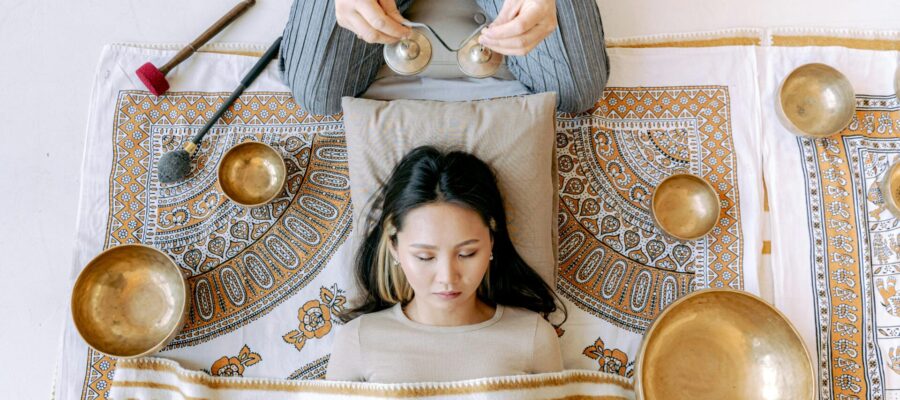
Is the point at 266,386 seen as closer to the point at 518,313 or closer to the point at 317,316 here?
the point at 317,316

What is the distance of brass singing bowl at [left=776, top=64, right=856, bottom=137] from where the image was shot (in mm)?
1777

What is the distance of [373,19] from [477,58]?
10.9 inches

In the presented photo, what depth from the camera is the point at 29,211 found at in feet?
5.88

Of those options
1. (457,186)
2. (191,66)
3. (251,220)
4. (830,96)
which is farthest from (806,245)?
(191,66)

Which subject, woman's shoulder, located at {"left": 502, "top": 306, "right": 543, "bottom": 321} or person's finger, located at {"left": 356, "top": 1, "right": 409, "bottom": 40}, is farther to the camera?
woman's shoulder, located at {"left": 502, "top": 306, "right": 543, "bottom": 321}

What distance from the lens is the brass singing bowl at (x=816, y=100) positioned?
1777 mm

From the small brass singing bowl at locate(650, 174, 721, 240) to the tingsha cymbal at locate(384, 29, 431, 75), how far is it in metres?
0.81

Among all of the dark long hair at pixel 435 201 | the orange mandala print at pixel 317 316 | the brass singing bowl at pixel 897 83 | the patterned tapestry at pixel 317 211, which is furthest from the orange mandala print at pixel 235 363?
the brass singing bowl at pixel 897 83

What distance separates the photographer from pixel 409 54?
4.41ft

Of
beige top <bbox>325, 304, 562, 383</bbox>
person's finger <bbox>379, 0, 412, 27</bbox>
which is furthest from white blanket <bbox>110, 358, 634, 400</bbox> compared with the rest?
person's finger <bbox>379, 0, 412, 27</bbox>

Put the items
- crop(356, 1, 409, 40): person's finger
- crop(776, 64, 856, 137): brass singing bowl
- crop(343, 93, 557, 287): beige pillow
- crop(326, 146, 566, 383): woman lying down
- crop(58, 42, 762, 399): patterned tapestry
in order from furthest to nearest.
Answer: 1. crop(776, 64, 856, 137): brass singing bowl
2. crop(58, 42, 762, 399): patterned tapestry
3. crop(343, 93, 557, 287): beige pillow
4. crop(326, 146, 566, 383): woman lying down
5. crop(356, 1, 409, 40): person's finger

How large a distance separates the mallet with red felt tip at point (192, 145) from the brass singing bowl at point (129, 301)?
0.23m

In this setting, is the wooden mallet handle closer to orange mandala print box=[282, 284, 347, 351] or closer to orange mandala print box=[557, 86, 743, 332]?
orange mandala print box=[282, 284, 347, 351]

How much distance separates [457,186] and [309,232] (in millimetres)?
584
